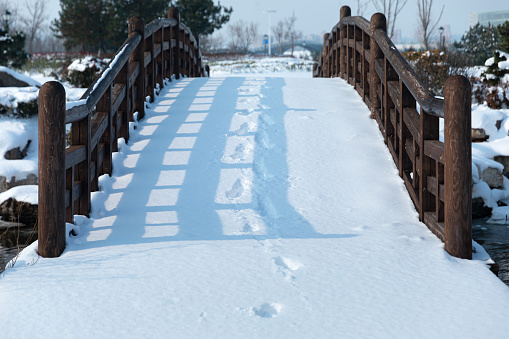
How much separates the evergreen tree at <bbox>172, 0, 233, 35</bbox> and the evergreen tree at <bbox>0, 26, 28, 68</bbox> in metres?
16.7

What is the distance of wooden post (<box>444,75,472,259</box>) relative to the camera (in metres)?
3.64

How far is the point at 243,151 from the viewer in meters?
5.76

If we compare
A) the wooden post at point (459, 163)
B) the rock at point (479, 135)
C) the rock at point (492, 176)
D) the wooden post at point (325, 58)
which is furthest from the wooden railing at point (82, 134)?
the rock at point (479, 135)

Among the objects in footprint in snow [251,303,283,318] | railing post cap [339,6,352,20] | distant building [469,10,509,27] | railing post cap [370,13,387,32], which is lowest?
footprint in snow [251,303,283,318]

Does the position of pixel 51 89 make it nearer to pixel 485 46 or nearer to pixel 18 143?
pixel 18 143

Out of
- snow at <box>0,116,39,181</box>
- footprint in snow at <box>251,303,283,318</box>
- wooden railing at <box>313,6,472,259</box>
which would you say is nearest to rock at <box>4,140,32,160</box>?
snow at <box>0,116,39,181</box>

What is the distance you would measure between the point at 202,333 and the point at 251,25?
74.0 m

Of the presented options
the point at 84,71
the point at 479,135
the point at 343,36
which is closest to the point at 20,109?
the point at 84,71

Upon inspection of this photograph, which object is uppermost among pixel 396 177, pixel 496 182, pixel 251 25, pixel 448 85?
pixel 251 25

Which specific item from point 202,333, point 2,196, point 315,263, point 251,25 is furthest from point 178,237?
point 251,25

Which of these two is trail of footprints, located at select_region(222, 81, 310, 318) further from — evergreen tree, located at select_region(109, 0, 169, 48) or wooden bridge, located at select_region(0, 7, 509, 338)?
evergreen tree, located at select_region(109, 0, 169, 48)

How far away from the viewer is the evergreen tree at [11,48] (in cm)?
1875

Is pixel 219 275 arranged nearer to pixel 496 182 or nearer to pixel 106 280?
pixel 106 280

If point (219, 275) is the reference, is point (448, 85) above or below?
above
